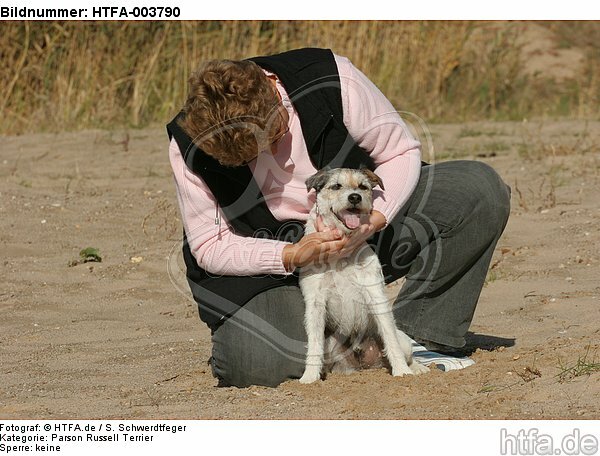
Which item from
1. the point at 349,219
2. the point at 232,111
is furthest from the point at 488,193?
the point at 232,111

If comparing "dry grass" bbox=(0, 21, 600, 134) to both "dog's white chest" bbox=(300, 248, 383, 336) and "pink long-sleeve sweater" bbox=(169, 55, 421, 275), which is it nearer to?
"pink long-sleeve sweater" bbox=(169, 55, 421, 275)

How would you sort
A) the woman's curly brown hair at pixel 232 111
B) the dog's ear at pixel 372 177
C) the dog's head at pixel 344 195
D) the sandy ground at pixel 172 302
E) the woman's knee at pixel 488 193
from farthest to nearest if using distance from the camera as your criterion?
the woman's knee at pixel 488 193 < the dog's ear at pixel 372 177 < the dog's head at pixel 344 195 < the woman's curly brown hair at pixel 232 111 < the sandy ground at pixel 172 302

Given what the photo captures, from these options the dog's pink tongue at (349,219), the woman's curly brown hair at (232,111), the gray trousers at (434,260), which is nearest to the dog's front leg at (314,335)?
the gray trousers at (434,260)

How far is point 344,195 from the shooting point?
4371 millimetres

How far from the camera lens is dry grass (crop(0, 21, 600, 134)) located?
10.9 metres

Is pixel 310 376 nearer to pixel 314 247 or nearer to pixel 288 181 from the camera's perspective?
pixel 314 247

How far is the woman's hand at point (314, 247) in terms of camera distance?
4402 mm

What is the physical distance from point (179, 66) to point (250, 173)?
273 inches

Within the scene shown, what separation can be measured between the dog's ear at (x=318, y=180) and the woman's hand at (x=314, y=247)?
21cm

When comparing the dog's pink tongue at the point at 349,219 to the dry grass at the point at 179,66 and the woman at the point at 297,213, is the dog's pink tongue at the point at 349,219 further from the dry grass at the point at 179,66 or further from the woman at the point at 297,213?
the dry grass at the point at 179,66

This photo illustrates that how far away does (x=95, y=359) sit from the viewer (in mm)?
5062

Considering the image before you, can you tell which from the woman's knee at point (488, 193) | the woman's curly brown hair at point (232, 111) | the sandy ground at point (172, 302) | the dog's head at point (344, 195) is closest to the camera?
the sandy ground at point (172, 302)

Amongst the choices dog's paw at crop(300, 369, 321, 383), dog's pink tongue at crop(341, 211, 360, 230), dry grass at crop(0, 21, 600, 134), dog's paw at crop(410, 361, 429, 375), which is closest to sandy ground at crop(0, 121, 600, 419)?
dog's paw at crop(300, 369, 321, 383)
